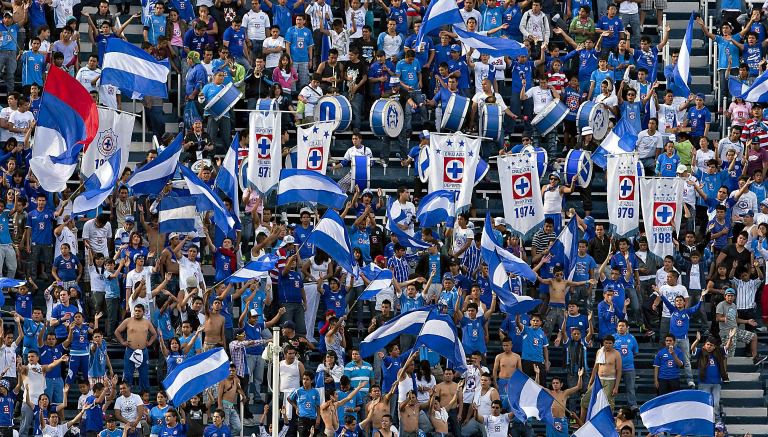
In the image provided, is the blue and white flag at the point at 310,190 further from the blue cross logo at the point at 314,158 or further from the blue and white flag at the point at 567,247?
the blue and white flag at the point at 567,247

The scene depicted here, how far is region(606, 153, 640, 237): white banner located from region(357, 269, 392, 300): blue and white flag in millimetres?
4343

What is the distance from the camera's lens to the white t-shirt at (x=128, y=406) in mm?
36062

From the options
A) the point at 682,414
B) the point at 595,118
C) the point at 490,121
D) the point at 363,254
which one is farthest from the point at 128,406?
the point at 595,118

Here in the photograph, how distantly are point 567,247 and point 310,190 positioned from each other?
14.0ft

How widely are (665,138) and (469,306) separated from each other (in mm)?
6223

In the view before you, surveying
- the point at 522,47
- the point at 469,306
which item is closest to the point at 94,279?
the point at 469,306

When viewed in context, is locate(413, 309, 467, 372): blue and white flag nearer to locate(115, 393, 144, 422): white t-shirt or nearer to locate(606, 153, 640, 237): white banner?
locate(115, 393, 144, 422): white t-shirt

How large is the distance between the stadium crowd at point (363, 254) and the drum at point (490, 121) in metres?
0.27

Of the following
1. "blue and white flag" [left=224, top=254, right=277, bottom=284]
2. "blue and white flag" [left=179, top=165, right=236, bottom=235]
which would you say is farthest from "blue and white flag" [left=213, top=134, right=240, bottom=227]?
"blue and white flag" [left=224, top=254, right=277, bottom=284]

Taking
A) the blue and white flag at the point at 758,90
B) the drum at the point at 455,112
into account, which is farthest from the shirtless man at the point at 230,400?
the blue and white flag at the point at 758,90

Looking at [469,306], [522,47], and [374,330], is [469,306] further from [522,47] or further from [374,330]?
[522,47]

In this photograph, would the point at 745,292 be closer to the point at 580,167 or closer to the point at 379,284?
the point at 580,167

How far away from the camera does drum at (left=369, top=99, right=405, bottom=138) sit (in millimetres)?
41062

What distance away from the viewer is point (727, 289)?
38.6 m
